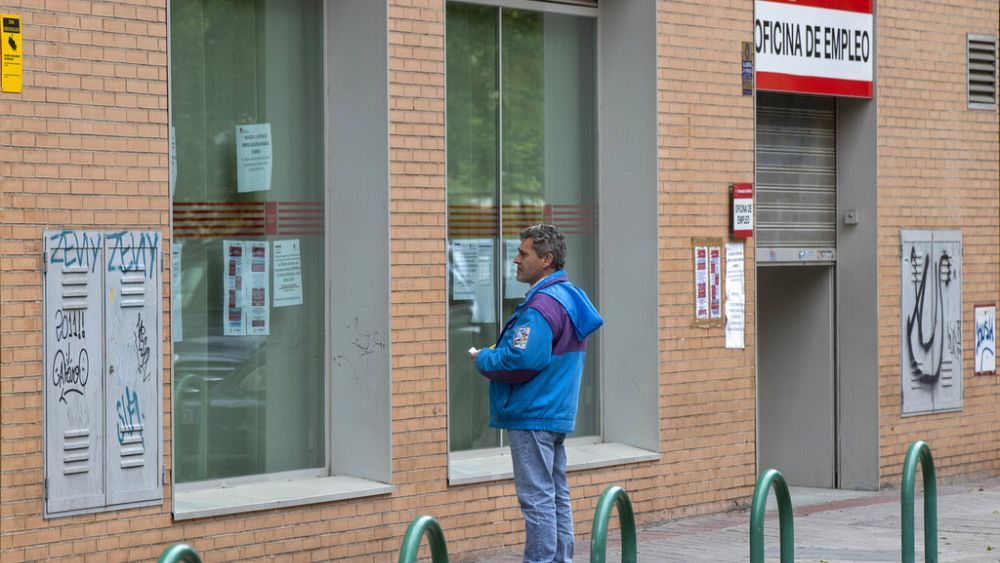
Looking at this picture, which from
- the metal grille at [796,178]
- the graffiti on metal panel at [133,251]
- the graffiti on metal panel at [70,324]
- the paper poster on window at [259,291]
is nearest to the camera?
the graffiti on metal panel at [70,324]

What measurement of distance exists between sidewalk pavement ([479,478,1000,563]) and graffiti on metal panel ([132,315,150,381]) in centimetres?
274

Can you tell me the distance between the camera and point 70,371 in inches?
304

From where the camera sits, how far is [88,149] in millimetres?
7797

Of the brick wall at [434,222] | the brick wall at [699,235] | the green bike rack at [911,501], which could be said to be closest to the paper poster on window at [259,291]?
the brick wall at [434,222]

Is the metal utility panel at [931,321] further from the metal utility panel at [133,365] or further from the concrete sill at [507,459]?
the metal utility panel at [133,365]

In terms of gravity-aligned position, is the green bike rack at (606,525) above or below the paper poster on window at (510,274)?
below

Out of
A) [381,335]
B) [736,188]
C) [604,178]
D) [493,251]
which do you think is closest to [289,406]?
[381,335]

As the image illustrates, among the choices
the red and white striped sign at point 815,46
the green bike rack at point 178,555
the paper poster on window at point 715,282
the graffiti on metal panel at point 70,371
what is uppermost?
the red and white striped sign at point 815,46

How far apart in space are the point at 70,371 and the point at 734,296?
5665 mm

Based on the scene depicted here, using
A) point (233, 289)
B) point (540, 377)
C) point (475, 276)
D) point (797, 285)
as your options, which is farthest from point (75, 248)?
point (797, 285)

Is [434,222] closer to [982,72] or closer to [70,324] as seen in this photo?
[70,324]

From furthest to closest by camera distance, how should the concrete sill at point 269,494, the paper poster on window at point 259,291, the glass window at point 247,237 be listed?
the paper poster on window at point 259,291, the glass window at point 247,237, the concrete sill at point 269,494

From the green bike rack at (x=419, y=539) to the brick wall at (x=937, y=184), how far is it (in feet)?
27.2

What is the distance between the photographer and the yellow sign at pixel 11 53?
24.4 ft
